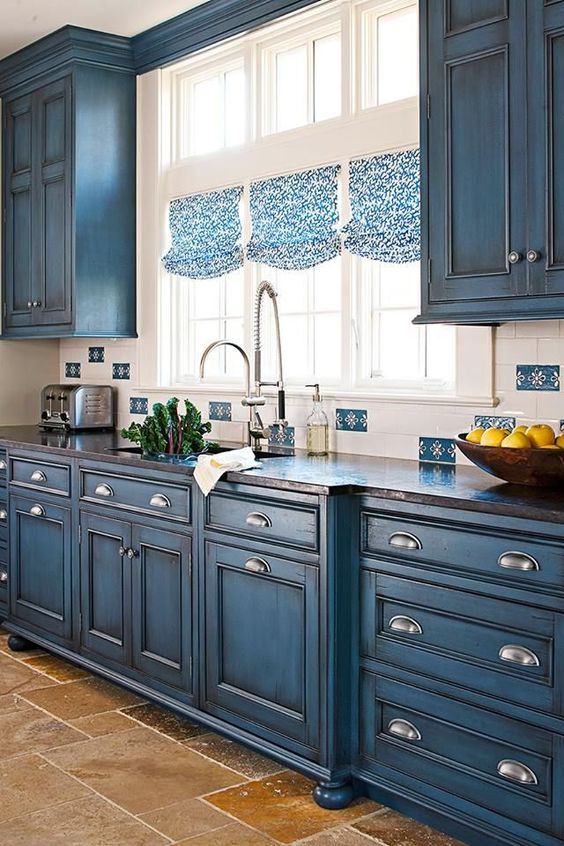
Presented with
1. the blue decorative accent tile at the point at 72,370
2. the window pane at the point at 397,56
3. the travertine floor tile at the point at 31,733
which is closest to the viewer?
the travertine floor tile at the point at 31,733

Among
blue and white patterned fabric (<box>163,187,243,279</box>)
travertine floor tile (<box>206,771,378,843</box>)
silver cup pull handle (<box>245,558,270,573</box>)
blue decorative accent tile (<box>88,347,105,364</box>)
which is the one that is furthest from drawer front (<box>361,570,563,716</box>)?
blue decorative accent tile (<box>88,347,105,364</box>)

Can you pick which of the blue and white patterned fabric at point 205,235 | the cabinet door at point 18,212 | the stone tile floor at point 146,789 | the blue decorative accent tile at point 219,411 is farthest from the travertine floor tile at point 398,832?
the cabinet door at point 18,212

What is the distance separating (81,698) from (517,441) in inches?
82.9

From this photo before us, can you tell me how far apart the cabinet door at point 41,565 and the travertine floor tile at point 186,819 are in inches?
55.8

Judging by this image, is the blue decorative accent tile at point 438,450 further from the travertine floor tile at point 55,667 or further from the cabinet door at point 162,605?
the travertine floor tile at point 55,667

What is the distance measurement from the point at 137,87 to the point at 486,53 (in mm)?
2539

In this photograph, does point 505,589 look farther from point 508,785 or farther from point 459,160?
point 459,160

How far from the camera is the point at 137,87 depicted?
5184mm

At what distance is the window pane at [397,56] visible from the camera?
392cm

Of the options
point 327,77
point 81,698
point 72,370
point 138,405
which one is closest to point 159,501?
point 81,698

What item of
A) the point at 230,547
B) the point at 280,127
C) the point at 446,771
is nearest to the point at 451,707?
the point at 446,771

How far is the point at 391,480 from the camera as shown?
10.4 feet

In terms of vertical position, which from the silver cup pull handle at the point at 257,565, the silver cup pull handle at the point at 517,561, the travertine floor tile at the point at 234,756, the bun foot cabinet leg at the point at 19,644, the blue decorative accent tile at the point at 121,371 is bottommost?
the travertine floor tile at the point at 234,756

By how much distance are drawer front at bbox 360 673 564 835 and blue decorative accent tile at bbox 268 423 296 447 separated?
146 centimetres
